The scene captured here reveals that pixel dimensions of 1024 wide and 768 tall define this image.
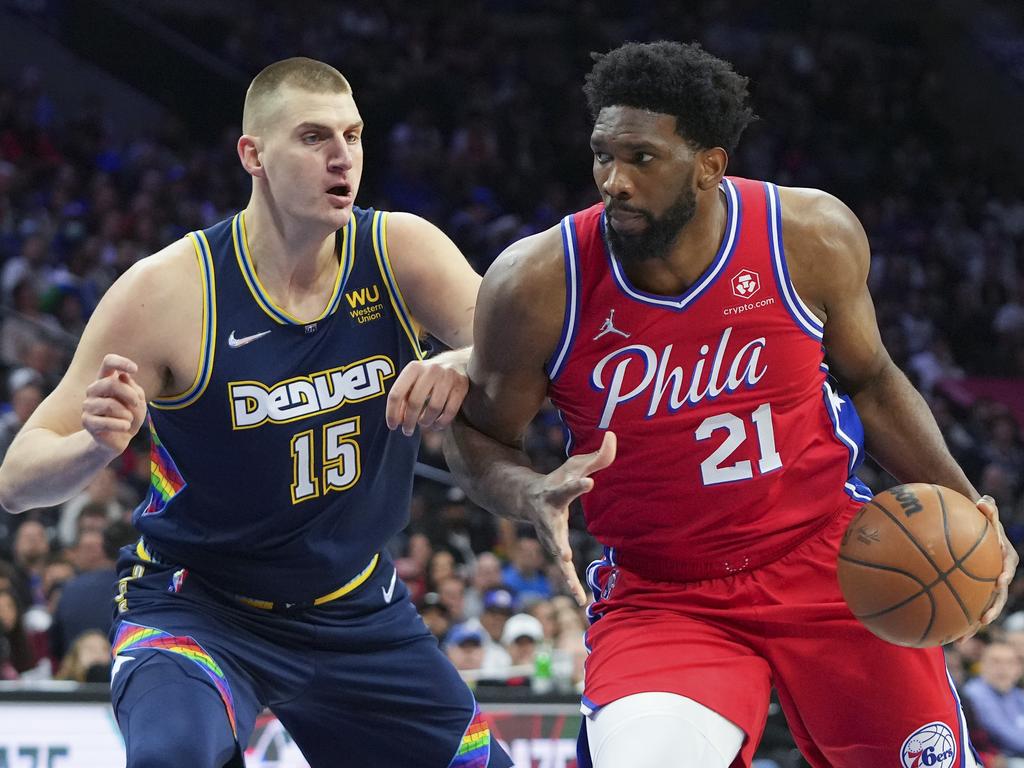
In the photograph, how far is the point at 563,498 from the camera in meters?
3.11

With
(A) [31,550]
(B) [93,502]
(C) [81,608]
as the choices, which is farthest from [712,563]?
(A) [31,550]

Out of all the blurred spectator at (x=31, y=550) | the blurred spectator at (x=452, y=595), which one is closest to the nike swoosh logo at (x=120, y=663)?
the blurred spectator at (x=31, y=550)

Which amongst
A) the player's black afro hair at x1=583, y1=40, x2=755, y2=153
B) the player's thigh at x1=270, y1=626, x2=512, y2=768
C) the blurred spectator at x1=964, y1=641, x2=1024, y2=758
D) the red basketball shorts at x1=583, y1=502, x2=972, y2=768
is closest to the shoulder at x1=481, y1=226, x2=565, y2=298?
the player's black afro hair at x1=583, y1=40, x2=755, y2=153

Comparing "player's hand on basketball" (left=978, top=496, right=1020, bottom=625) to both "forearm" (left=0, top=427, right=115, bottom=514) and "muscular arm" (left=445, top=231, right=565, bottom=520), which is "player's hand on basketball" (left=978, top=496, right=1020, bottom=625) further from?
"forearm" (left=0, top=427, right=115, bottom=514)

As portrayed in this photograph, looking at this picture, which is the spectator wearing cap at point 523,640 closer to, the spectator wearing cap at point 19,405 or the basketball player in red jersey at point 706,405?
the spectator wearing cap at point 19,405

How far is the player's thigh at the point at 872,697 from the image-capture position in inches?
138

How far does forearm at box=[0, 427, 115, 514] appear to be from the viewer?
11.6 ft

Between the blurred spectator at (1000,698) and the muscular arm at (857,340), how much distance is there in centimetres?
510

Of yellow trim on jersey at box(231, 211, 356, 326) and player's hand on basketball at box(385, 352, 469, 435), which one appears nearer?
player's hand on basketball at box(385, 352, 469, 435)

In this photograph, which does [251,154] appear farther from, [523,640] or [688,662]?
[523,640]

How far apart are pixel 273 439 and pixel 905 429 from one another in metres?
1.72

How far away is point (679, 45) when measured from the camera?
3570mm

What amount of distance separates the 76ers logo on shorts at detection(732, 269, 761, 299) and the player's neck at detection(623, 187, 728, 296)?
84 millimetres

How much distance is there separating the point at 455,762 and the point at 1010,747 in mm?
5398
